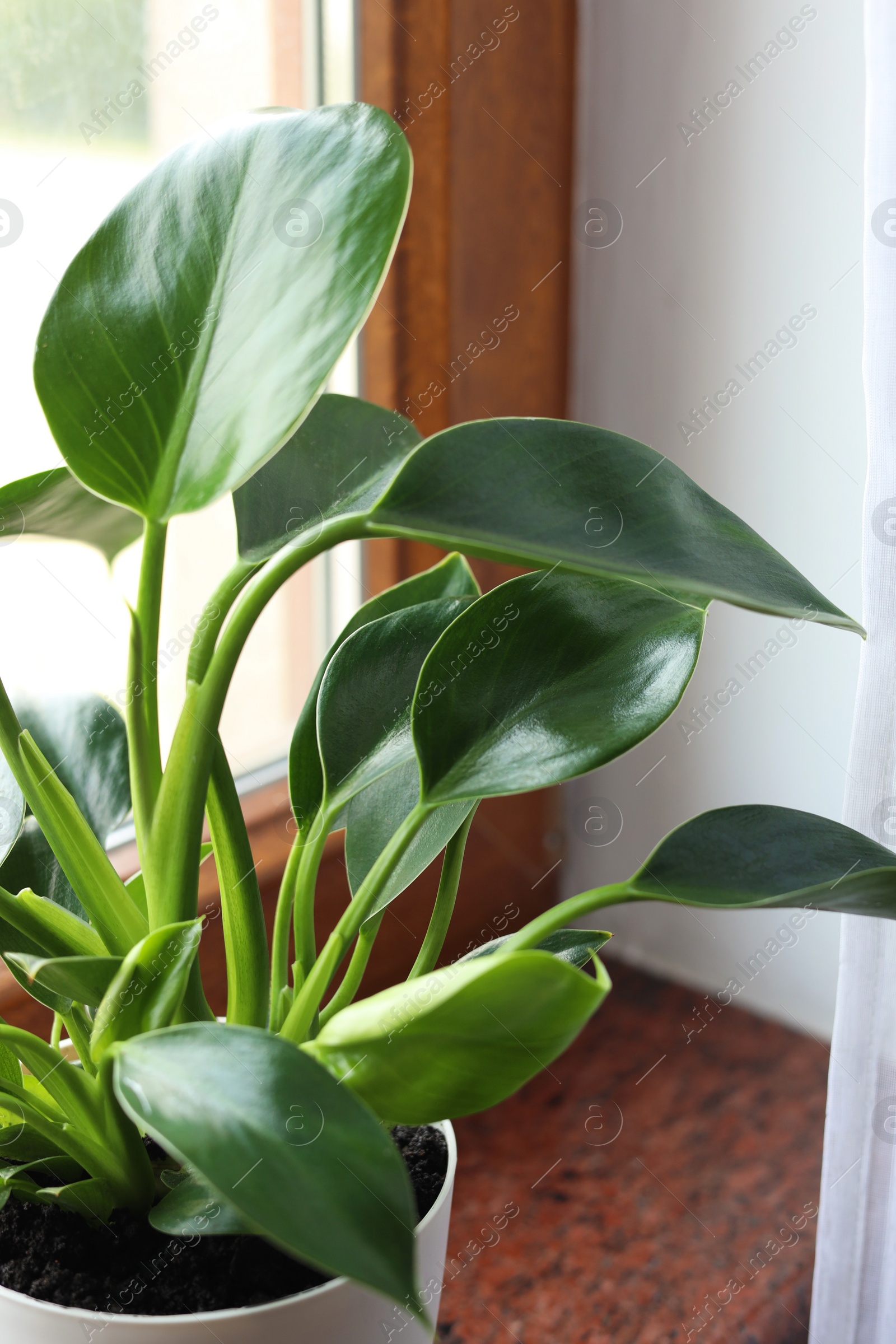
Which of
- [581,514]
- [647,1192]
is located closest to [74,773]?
[581,514]

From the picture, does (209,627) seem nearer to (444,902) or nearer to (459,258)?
(444,902)

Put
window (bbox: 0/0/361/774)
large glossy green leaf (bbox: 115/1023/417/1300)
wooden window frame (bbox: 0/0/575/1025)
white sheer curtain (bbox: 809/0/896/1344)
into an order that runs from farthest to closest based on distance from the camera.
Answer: wooden window frame (bbox: 0/0/575/1025) → window (bbox: 0/0/361/774) → white sheer curtain (bbox: 809/0/896/1344) → large glossy green leaf (bbox: 115/1023/417/1300)

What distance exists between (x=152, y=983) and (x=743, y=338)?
2.97ft

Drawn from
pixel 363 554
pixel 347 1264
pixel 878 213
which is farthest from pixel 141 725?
pixel 363 554

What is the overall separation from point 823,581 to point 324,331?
2.69 ft

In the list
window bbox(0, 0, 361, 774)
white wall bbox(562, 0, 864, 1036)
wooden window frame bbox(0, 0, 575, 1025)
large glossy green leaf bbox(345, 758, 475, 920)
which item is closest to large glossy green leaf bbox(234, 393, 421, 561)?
large glossy green leaf bbox(345, 758, 475, 920)

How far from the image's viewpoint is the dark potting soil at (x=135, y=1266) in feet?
1.27

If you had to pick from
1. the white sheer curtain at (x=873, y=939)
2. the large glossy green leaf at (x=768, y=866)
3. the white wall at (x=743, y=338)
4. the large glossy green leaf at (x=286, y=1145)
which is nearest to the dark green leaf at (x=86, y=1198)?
the large glossy green leaf at (x=286, y=1145)

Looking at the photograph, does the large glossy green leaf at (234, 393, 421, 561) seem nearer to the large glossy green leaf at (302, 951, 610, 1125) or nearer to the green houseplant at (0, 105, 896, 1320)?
the green houseplant at (0, 105, 896, 1320)

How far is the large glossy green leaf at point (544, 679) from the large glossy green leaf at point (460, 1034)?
8cm

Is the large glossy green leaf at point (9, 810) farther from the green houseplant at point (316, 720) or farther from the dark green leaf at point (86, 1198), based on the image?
the dark green leaf at point (86, 1198)

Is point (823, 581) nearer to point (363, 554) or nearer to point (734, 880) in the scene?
point (363, 554)

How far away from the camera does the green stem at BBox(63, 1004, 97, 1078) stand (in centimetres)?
45

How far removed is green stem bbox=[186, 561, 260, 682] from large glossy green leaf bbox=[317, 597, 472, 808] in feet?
0.21
